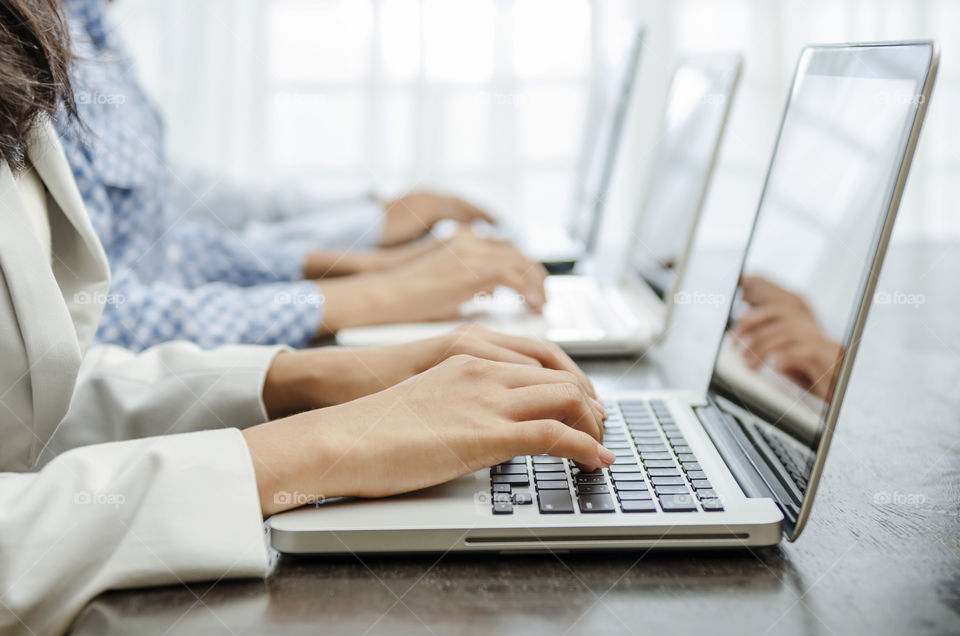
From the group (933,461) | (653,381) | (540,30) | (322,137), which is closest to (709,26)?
(540,30)

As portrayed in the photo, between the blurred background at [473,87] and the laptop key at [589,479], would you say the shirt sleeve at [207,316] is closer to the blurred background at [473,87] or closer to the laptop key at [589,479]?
the laptop key at [589,479]

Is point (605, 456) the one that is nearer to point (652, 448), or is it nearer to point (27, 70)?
point (652, 448)

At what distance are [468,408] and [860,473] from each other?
336 millimetres

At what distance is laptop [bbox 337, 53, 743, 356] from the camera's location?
1.01 metres

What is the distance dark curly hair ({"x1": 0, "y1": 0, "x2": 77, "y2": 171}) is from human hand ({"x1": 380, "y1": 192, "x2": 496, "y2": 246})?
Result: 95 centimetres

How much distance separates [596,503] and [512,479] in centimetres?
7

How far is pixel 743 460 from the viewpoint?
629 millimetres

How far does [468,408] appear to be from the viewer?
595 millimetres

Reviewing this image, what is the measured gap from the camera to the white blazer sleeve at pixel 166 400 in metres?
0.73

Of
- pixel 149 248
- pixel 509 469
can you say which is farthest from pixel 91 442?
pixel 149 248

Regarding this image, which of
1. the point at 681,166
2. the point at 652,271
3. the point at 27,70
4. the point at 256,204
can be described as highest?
the point at 27,70

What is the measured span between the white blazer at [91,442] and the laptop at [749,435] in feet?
0.18

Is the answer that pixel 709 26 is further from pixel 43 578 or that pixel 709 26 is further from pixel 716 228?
pixel 43 578

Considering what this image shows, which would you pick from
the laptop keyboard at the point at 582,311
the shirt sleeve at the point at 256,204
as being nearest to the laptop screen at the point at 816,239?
the laptop keyboard at the point at 582,311
